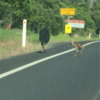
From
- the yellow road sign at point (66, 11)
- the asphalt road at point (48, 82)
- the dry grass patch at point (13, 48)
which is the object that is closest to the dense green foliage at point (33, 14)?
the yellow road sign at point (66, 11)

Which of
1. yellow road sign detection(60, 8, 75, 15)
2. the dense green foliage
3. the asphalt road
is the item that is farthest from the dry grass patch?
yellow road sign detection(60, 8, 75, 15)

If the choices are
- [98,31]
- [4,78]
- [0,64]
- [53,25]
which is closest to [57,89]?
[4,78]

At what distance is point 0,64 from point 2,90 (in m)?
4.39

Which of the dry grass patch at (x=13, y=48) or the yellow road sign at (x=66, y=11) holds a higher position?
the yellow road sign at (x=66, y=11)

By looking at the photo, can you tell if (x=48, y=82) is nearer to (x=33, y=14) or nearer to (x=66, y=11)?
(x=33, y=14)

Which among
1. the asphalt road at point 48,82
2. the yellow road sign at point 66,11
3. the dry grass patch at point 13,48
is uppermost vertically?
the yellow road sign at point 66,11

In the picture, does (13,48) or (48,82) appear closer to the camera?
(48,82)

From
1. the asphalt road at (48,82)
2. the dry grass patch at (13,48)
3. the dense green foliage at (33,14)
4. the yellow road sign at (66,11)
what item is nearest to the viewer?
the asphalt road at (48,82)

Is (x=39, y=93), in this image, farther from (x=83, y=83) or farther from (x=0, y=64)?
(x=0, y=64)

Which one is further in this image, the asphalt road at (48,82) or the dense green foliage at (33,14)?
the dense green foliage at (33,14)

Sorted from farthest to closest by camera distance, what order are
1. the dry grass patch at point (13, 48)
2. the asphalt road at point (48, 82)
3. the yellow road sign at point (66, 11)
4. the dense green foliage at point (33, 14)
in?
the yellow road sign at point (66, 11)
the dense green foliage at point (33, 14)
the dry grass patch at point (13, 48)
the asphalt road at point (48, 82)

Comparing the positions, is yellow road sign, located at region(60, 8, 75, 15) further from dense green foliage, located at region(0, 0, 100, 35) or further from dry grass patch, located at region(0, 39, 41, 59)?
dry grass patch, located at region(0, 39, 41, 59)

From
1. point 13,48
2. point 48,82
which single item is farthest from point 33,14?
point 48,82

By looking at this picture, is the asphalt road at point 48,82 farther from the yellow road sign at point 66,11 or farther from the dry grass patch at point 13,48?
the yellow road sign at point 66,11
